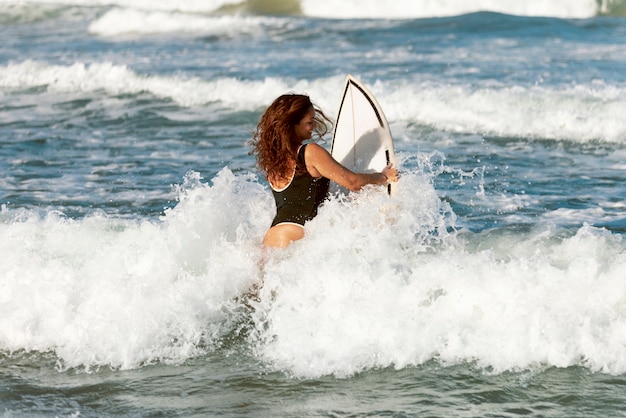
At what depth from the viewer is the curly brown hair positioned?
6.32m

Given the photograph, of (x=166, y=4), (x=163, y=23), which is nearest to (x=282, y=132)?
(x=163, y=23)

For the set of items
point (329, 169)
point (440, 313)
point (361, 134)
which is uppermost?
point (361, 134)

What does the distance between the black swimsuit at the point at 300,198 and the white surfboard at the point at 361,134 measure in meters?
0.95

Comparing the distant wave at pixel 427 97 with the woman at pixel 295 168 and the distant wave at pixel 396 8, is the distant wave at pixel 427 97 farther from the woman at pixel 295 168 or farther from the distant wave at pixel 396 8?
the distant wave at pixel 396 8

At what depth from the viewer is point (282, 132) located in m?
6.33

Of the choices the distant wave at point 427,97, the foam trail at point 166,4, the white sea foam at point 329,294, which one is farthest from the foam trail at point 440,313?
the foam trail at point 166,4

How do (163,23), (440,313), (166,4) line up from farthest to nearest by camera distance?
(166,4) < (163,23) < (440,313)

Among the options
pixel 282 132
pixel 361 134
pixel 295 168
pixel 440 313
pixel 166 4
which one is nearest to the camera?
pixel 440 313

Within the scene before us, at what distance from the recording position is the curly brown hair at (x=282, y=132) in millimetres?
6316

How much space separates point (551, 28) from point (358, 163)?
1459 cm

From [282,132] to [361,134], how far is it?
55.6 inches

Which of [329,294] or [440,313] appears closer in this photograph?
[440,313]

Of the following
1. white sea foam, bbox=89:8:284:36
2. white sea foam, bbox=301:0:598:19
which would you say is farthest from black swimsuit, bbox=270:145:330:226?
white sea foam, bbox=301:0:598:19

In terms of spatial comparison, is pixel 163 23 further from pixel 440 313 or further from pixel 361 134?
pixel 440 313
